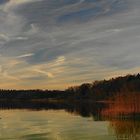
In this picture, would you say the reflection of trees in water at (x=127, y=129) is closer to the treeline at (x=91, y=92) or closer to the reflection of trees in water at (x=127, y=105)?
the reflection of trees in water at (x=127, y=105)

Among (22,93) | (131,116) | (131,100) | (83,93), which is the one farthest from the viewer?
(22,93)

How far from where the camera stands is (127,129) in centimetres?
3931

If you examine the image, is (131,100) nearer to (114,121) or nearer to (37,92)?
(114,121)

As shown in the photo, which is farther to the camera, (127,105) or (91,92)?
(91,92)

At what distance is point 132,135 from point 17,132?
9904 millimetres

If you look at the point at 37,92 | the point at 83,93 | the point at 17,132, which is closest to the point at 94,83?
the point at 83,93

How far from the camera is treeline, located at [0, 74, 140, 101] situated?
132 metres

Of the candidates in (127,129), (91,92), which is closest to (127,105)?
(127,129)

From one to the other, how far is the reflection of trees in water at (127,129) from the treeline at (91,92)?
60.5 meters

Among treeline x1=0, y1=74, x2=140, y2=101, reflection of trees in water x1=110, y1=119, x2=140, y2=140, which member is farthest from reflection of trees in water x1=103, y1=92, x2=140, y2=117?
treeline x1=0, y1=74, x2=140, y2=101

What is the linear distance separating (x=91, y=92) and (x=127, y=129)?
11361cm

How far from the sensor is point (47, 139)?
108 feet

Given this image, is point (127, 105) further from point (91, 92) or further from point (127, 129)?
point (91, 92)

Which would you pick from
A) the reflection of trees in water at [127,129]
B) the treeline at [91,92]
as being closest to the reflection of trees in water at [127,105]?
the reflection of trees in water at [127,129]
